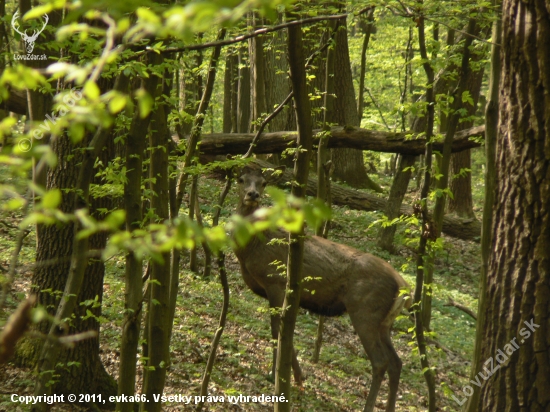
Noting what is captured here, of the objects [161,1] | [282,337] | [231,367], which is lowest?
[231,367]

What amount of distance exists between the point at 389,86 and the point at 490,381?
25.2 metres

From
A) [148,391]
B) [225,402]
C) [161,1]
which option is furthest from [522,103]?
[225,402]

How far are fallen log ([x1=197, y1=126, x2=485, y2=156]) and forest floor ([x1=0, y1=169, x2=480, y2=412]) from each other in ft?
8.99

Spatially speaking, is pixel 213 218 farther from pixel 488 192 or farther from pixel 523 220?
pixel 523 220

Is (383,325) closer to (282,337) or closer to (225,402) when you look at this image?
(225,402)

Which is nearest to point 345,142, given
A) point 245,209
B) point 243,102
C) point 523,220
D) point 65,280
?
point 245,209

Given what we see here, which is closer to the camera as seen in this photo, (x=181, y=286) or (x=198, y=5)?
(x=198, y=5)

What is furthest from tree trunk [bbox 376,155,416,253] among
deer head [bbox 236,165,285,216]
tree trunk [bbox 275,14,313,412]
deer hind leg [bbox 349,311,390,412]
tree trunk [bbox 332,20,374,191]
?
tree trunk [bbox 275,14,313,412]

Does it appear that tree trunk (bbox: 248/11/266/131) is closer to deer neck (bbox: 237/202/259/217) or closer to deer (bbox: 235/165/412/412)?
deer neck (bbox: 237/202/259/217)

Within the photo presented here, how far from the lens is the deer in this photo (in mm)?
8008

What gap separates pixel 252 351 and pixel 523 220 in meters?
5.77

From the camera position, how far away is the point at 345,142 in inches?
510

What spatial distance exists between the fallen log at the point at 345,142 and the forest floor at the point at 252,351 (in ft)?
8.99

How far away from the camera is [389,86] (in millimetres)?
27641
